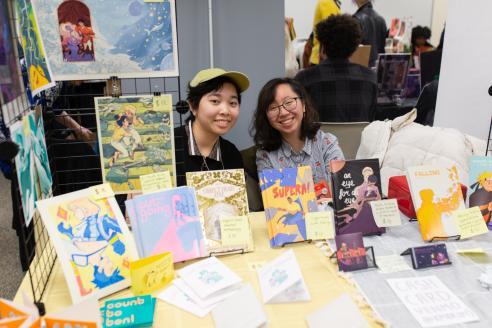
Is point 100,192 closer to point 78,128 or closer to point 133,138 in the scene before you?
point 133,138

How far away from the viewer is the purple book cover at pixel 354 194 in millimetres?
1299

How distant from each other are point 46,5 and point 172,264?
0.81m

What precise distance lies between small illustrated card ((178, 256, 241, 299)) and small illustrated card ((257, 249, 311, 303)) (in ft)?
0.27

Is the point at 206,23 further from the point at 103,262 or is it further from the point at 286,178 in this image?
the point at 103,262

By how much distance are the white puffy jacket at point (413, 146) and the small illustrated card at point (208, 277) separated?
985 millimetres

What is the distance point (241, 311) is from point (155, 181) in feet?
1.57

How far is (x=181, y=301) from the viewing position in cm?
101

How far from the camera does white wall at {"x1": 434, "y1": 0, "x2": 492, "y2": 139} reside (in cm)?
196

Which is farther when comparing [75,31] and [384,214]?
[384,214]

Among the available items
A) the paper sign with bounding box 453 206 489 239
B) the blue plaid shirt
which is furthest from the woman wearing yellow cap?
the paper sign with bounding box 453 206 489 239

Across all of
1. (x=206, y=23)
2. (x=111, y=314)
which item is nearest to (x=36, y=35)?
(x=111, y=314)

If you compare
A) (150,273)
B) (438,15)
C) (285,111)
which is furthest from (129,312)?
(438,15)

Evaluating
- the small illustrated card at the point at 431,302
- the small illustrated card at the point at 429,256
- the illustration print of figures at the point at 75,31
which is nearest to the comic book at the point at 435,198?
the small illustrated card at the point at 429,256

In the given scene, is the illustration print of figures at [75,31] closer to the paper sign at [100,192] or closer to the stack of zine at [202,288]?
the paper sign at [100,192]
